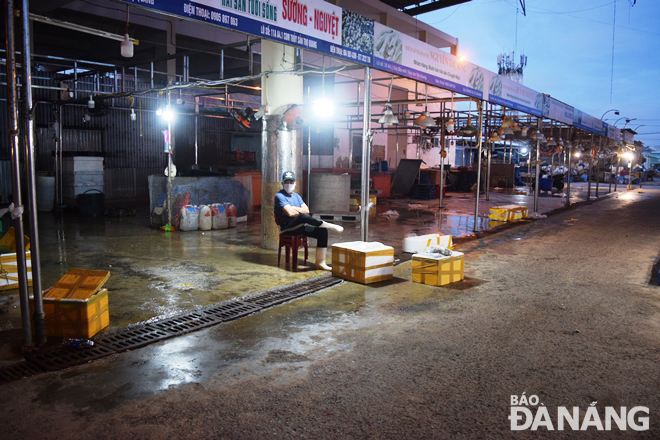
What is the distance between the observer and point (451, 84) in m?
11.7

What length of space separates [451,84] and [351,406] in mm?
9508

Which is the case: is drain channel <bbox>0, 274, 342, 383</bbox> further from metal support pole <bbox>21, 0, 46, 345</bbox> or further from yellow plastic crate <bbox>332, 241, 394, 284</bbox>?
metal support pole <bbox>21, 0, 46, 345</bbox>

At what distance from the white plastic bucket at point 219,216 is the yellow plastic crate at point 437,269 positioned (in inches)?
262

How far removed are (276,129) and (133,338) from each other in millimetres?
5877

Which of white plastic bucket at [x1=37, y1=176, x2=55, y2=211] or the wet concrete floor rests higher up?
white plastic bucket at [x1=37, y1=176, x2=55, y2=211]

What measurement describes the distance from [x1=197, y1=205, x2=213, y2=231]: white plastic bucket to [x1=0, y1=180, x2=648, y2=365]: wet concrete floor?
360mm

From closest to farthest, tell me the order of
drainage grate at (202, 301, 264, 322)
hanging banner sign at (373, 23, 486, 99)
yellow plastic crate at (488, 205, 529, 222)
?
drainage grate at (202, 301, 264, 322) < hanging banner sign at (373, 23, 486, 99) < yellow plastic crate at (488, 205, 529, 222)

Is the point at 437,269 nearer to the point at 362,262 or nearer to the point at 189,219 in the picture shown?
the point at 362,262

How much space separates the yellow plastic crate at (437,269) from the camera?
7.69m

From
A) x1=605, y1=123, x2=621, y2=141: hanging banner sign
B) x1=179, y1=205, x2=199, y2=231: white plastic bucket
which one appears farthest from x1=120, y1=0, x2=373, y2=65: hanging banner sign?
x1=605, y1=123, x2=621, y2=141: hanging banner sign

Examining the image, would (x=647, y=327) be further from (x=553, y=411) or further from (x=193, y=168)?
(x=193, y=168)

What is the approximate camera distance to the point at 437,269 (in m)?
7.68

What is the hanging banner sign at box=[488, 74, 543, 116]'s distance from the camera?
45.6 ft

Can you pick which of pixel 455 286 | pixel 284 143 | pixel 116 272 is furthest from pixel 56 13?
pixel 455 286
